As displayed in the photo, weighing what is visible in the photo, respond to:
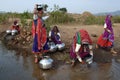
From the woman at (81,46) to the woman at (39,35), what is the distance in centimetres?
100

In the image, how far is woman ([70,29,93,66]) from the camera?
694cm

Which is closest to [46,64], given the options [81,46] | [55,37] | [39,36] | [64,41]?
[39,36]

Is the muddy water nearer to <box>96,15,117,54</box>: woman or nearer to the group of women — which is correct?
the group of women

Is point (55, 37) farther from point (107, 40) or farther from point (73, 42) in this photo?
point (107, 40)

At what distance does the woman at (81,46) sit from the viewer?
694 centimetres

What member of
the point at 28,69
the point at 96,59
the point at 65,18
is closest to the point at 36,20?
the point at 28,69

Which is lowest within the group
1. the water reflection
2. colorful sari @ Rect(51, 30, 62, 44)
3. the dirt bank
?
the water reflection

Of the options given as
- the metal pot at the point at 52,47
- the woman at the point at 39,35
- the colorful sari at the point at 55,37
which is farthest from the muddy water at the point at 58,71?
the colorful sari at the point at 55,37

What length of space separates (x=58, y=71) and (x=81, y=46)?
3.25ft

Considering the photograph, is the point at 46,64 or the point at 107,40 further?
the point at 107,40

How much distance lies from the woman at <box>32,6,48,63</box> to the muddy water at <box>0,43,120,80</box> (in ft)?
1.75

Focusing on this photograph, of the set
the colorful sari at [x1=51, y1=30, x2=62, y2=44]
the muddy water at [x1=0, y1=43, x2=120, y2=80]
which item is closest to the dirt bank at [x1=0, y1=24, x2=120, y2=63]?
the colorful sari at [x1=51, y1=30, x2=62, y2=44]

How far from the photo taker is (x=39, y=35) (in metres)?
7.61

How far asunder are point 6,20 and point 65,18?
3642mm
